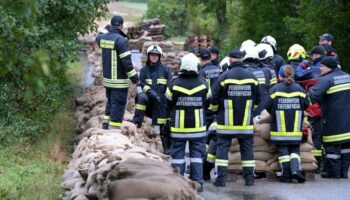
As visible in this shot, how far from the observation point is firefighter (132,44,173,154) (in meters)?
11.2

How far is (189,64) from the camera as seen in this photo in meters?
9.04

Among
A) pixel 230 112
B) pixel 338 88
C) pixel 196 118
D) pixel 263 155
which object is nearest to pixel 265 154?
pixel 263 155

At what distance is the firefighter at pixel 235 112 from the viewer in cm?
954

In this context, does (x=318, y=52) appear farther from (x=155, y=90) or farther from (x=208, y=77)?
(x=155, y=90)

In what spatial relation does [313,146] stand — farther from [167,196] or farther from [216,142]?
[167,196]

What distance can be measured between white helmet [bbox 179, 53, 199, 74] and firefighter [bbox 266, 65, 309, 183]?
5.03 feet

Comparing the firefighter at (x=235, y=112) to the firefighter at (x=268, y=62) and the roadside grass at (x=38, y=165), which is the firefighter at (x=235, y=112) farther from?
the roadside grass at (x=38, y=165)

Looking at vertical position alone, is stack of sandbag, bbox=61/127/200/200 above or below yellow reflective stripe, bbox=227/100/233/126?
below

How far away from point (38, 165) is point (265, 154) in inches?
139

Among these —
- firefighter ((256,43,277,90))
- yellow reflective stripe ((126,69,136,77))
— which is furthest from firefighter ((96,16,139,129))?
firefighter ((256,43,277,90))

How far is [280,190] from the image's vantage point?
30.9 feet

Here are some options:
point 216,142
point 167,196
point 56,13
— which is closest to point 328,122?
point 216,142

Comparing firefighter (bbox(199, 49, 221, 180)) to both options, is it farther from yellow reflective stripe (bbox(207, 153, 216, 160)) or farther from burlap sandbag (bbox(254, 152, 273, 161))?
burlap sandbag (bbox(254, 152, 273, 161))

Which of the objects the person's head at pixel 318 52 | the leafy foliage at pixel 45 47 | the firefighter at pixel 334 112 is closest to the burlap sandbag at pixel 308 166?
the firefighter at pixel 334 112
